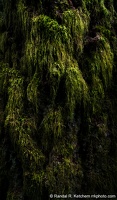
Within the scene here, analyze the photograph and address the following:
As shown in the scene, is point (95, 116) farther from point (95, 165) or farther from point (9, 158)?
point (9, 158)

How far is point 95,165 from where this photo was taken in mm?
2889

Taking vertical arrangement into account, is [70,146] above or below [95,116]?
below

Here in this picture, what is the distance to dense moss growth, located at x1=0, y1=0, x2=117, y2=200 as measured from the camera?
252 cm

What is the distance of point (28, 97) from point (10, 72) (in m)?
0.48

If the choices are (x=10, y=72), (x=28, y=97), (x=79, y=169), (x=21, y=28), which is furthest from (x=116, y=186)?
(x=21, y=28)

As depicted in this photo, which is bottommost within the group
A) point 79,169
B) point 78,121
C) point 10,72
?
point 79,169

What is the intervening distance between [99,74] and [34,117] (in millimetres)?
1139

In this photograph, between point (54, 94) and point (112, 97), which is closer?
point (54, 94)

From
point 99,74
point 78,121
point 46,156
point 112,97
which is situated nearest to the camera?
point 46,156

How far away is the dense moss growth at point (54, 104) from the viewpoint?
99.1 inches

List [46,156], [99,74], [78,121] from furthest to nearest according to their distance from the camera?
[99,74] < [78,121] < [46,156]

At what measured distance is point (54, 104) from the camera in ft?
8.69

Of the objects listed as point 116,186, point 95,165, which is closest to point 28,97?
point 95,165

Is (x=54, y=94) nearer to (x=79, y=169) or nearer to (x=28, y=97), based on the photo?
(x=28, y=97)
